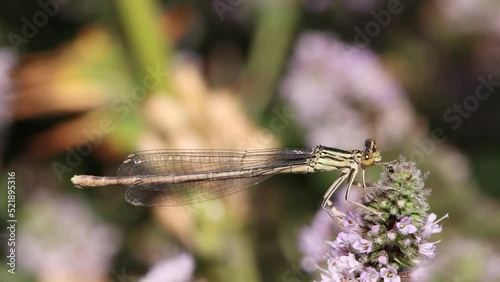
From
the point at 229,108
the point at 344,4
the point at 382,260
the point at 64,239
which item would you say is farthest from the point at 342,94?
the point at 382,260

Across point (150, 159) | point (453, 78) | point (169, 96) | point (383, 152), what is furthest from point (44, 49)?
point (453, 78)

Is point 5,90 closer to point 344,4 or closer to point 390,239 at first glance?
point 344,4

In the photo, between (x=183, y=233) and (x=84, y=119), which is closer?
(x=183, y=233)

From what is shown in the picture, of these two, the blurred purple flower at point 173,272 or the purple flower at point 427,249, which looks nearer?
the purple flower at point 427,249

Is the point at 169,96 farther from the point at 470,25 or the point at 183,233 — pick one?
the point at 470,25
